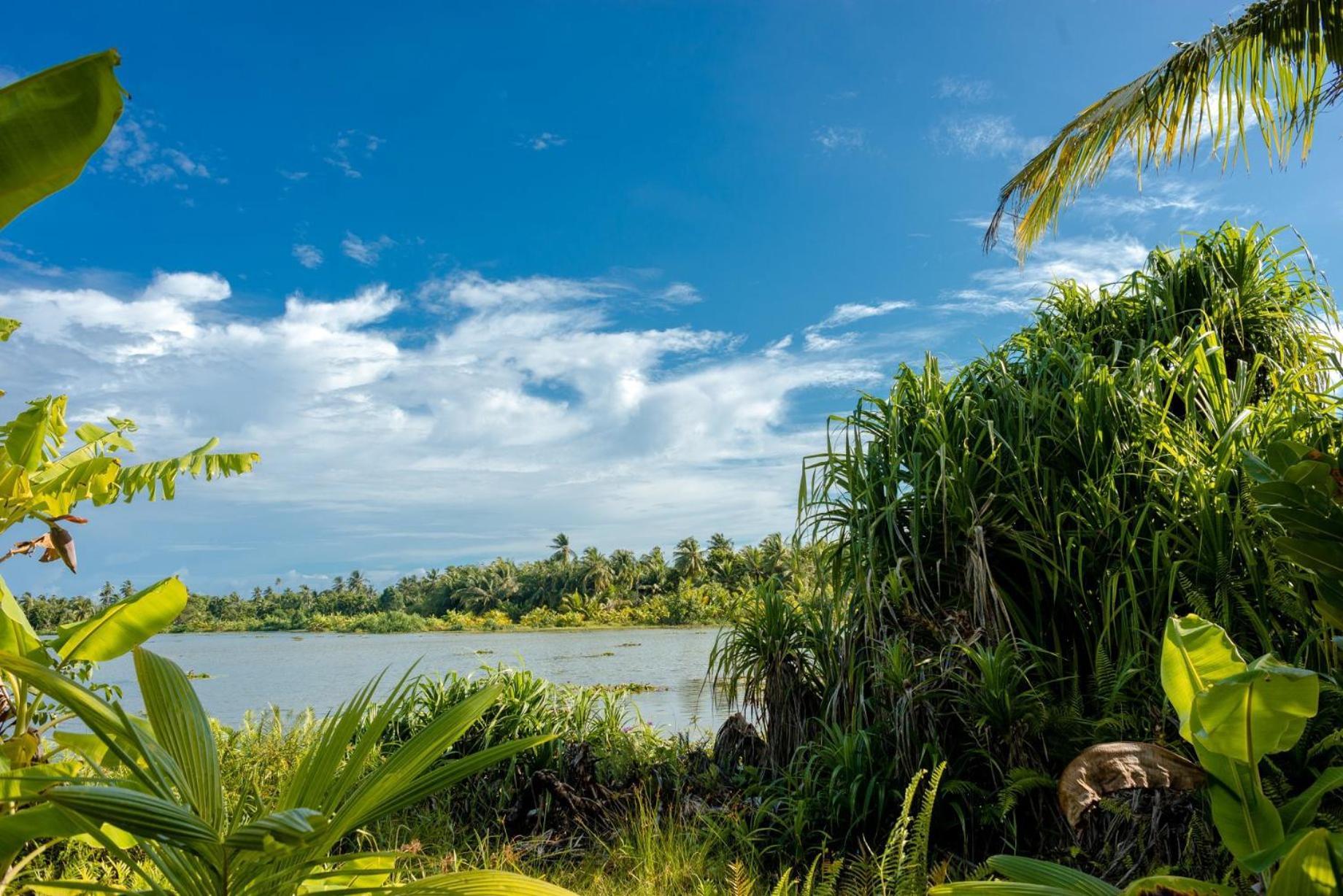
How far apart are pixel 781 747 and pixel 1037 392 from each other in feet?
8.06

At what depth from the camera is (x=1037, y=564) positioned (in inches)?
149

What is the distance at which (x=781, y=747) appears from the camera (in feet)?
15.1

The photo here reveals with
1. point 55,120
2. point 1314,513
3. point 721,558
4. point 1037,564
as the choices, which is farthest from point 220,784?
point 721,558

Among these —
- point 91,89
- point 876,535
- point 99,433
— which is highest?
point 91,89

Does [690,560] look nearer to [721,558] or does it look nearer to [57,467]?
[721,558]

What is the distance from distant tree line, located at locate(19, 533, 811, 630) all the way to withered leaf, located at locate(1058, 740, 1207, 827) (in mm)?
28634

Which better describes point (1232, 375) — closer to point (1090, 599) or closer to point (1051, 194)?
point (1090, 599)

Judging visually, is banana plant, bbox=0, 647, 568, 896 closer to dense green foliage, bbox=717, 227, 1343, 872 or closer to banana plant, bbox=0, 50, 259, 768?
banana plant, bbox=0, 50, 259, 768

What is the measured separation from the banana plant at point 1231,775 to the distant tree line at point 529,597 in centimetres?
2878

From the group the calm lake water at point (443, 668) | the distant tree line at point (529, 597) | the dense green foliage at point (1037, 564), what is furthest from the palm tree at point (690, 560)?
the dense green foliage at point (1037, 564)

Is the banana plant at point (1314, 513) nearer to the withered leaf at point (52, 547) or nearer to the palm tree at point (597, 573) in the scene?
the withered leaf at point (52, 547)

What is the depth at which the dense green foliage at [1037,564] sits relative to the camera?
325cm

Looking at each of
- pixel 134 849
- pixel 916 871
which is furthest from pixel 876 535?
pixel 134 849

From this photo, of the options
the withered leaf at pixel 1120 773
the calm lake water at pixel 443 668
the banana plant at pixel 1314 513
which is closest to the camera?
the withered leaf at pixel 1120 773
